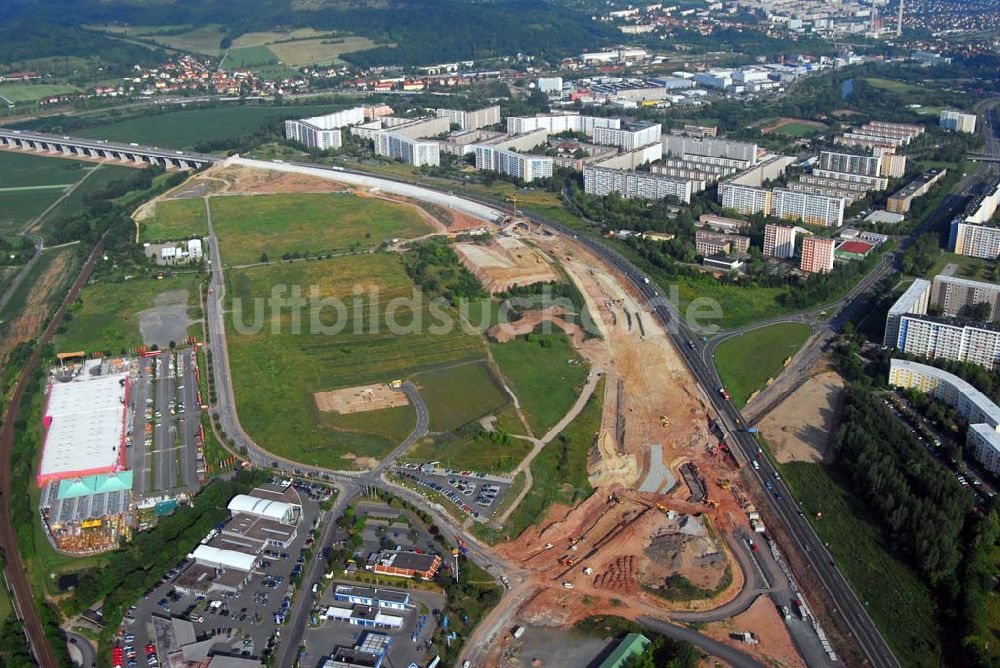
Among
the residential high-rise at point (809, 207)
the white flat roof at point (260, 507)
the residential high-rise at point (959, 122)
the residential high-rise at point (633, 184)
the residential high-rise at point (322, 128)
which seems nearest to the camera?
the white flat roof at point (260, 507)

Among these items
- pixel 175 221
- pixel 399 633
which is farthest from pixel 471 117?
pixel 399 633

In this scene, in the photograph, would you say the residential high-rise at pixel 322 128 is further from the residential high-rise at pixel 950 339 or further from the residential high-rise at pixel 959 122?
the residential high-rise at pixel 950 339

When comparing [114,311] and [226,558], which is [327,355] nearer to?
[114,311]

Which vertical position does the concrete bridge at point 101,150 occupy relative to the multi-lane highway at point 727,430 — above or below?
above

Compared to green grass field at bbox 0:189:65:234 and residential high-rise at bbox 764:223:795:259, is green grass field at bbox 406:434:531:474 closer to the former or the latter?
residential high-rise at bbox 764:223:795:259

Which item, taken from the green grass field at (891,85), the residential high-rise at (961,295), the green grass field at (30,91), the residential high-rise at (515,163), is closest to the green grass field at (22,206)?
the residential high-rise at (515,163)

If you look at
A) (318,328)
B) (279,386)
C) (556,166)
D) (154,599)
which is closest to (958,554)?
(154,599)

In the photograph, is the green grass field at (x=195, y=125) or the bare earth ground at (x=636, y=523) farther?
the green grass field at (x=195, y=125)
